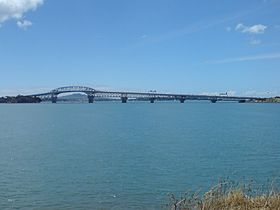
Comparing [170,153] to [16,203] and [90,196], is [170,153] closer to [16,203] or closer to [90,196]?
[90,196]

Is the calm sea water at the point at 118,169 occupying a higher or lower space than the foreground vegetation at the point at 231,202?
lower

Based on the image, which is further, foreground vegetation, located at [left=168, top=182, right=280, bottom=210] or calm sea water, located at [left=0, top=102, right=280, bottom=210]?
calm sea water, located at [left=0, top=102, right=280, bottom=210]

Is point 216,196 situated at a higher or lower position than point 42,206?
higher

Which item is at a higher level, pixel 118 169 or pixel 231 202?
pixel 231 202

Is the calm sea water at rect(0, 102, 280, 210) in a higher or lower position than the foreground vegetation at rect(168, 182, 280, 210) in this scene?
lower

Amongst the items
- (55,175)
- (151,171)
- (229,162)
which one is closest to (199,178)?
(151,171)

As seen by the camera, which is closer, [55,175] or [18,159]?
[55,175]

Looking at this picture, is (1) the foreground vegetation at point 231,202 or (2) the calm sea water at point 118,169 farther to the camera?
(2) the calm sea water at point 118,169

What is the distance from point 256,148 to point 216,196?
2727 centimetres

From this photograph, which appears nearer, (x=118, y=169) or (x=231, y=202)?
(x=231, y=202)

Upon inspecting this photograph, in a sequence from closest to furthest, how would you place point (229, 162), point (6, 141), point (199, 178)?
point (199, 178) < point (229, 162) < point (6, 141)

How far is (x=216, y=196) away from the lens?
15.8 metres

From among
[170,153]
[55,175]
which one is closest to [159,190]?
[55,175]

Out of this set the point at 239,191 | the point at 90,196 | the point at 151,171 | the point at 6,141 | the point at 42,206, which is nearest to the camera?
the point at 239,191
